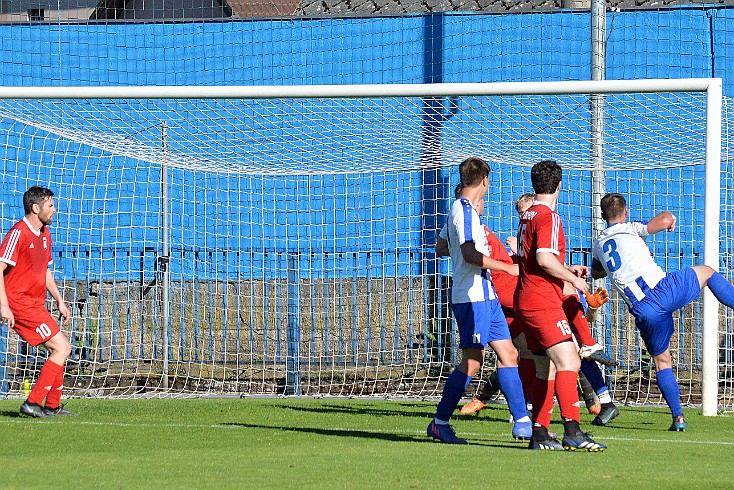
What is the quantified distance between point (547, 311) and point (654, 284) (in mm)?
1827

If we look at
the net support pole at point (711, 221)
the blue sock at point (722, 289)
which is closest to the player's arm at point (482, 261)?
the blue sock at point (722, 289)

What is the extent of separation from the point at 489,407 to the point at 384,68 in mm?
7206

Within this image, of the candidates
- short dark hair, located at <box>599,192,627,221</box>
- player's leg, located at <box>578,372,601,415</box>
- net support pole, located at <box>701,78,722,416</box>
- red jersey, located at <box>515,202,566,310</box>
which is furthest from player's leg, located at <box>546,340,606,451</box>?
net support pole, located at <box>701,78,722,416</box>

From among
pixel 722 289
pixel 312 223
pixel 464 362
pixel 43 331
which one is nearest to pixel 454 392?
pixel 464 362

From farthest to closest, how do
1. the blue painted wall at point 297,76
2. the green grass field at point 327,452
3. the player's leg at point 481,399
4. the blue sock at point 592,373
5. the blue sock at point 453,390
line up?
1. the blue painted wall at point 297,76
2. the player's leg at point 481,399
3. the blue sock at point 592,373
4. the blue sock at point 453,390
5. the green grass field at point 327,452

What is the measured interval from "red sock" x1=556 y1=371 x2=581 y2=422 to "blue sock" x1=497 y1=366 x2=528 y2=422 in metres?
0.58

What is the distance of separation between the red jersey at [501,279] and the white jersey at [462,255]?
1199 mm

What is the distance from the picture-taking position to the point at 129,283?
14.2 m

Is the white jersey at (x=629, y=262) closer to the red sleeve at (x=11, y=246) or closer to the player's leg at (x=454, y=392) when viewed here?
the player's leg at (x=454, y=392)

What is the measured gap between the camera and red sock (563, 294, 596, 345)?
9.12 meters

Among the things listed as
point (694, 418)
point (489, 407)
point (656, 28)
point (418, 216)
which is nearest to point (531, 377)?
point (694, 418)

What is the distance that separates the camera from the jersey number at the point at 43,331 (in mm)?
9578

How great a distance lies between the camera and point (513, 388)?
747 cm

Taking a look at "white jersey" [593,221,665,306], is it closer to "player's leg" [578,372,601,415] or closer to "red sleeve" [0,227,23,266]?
"player's leg" [578,372,601,415]
